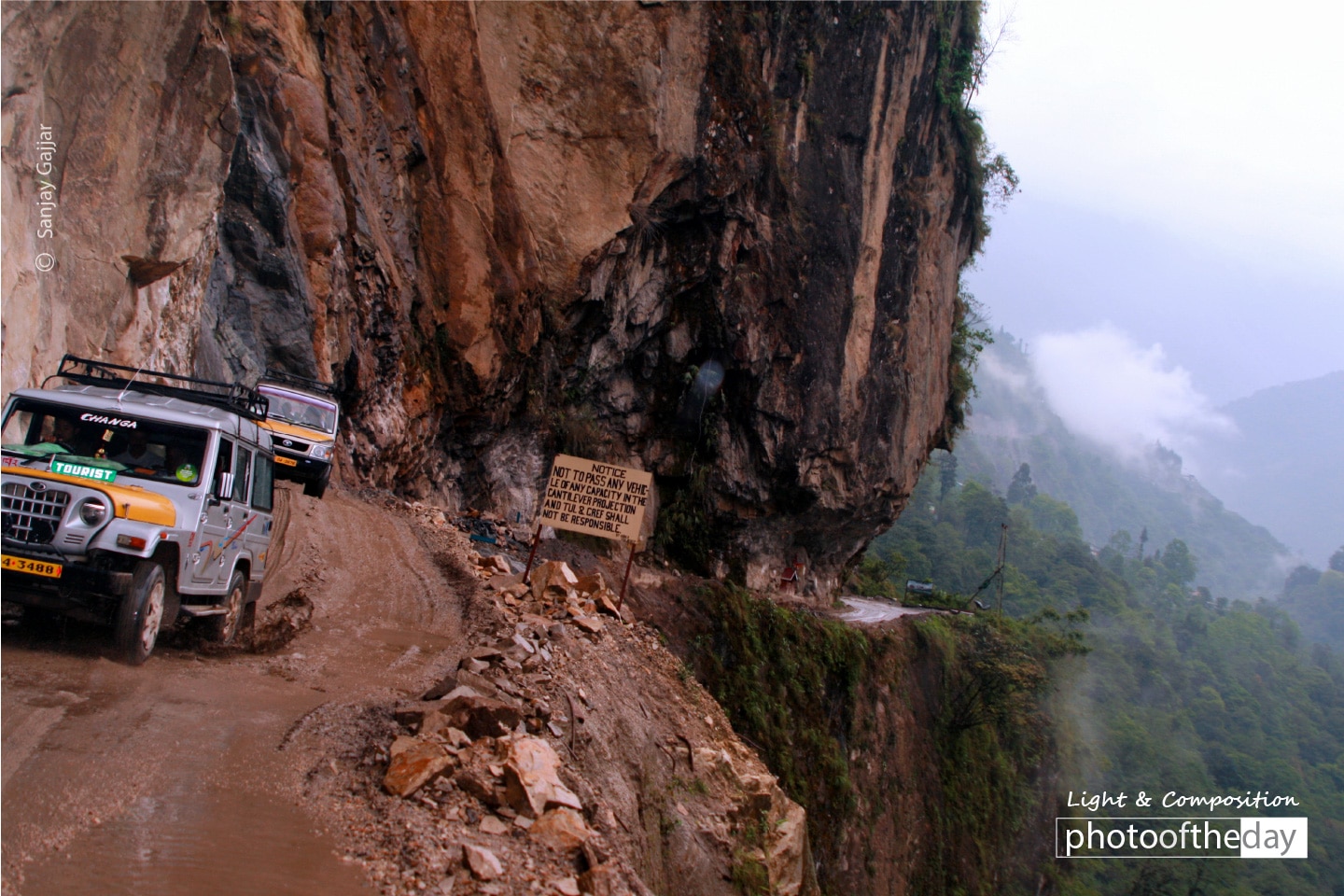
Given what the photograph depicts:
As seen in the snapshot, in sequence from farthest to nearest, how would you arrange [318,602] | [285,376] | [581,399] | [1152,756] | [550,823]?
[1152,756], [581,399], [285,376], [318,602], [550,823]

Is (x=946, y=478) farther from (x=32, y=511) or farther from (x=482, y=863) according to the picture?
(x=32, y=511)

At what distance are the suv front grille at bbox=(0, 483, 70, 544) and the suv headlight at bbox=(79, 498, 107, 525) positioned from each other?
0.11 metres

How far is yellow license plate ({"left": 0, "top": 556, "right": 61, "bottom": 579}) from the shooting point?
530 cm

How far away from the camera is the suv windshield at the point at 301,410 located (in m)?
12.7

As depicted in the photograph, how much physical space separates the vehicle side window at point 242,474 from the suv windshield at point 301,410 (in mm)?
5993

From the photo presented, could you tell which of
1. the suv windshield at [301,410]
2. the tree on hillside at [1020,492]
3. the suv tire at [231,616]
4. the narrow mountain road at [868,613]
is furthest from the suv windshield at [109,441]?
the tree on hillside at [1020,492]

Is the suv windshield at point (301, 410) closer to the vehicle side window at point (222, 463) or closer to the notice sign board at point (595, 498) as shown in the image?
the notice sign board at point (595, 498)

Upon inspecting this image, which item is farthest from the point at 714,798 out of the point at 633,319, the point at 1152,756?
the point at 1152,756

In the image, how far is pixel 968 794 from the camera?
89.4 feet

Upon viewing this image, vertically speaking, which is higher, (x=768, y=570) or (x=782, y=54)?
(x=782, y=54)

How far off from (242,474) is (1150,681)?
6516 centimetres

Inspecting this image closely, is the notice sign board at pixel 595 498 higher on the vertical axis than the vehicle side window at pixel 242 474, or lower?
higher

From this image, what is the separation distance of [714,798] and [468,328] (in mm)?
11624

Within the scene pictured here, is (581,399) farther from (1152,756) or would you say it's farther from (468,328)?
(1152,756)
